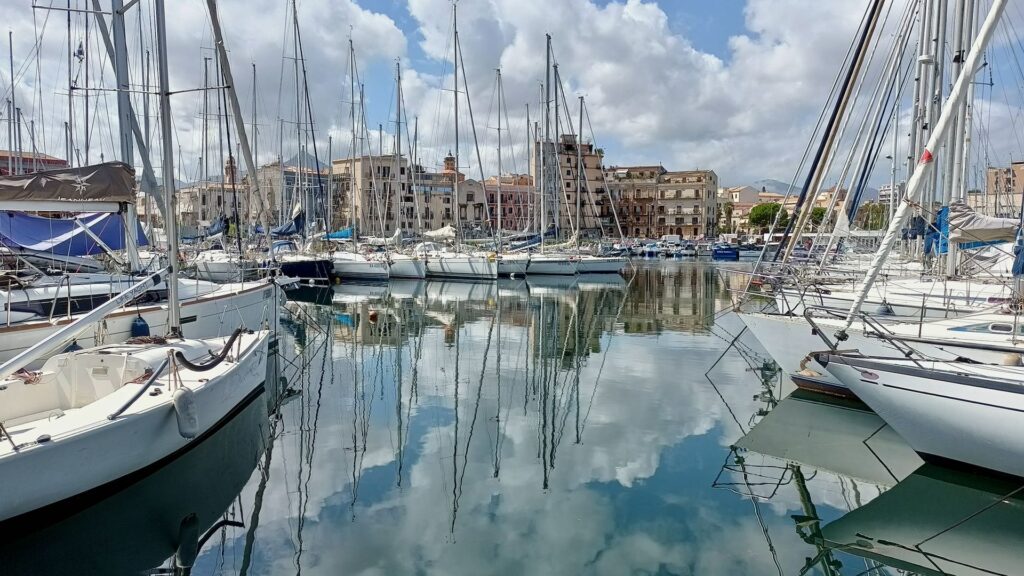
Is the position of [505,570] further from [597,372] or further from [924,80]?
[924,80]

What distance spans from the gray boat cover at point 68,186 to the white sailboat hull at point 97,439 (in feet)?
10.9

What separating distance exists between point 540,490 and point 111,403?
5.78 meters

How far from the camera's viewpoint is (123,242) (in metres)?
18.7

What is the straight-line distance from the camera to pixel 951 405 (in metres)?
9.09

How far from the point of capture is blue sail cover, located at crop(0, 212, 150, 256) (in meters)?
17.9

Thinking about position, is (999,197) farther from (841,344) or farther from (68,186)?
(68,186)

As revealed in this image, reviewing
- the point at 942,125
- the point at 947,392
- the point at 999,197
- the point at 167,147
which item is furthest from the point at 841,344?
the point at 999,197

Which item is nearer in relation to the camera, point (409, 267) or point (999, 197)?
point (999, 197)

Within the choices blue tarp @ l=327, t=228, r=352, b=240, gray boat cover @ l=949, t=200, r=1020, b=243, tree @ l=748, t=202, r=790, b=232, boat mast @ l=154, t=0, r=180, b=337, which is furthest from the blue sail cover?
tree @ l=748, t=202, r=790, b=232

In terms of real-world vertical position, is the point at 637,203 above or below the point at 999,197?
above

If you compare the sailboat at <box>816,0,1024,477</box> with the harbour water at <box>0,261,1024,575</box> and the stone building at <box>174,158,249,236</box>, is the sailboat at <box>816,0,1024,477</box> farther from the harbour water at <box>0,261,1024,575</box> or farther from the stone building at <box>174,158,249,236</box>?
the stone building at <box>174,158,249,236</box>

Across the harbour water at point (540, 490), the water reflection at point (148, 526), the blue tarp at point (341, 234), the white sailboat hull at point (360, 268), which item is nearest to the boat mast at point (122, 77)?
the harbour water at point (540, 490)

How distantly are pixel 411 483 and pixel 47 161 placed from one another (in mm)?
69139

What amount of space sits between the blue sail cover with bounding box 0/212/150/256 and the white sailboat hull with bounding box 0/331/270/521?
9.53 metres
